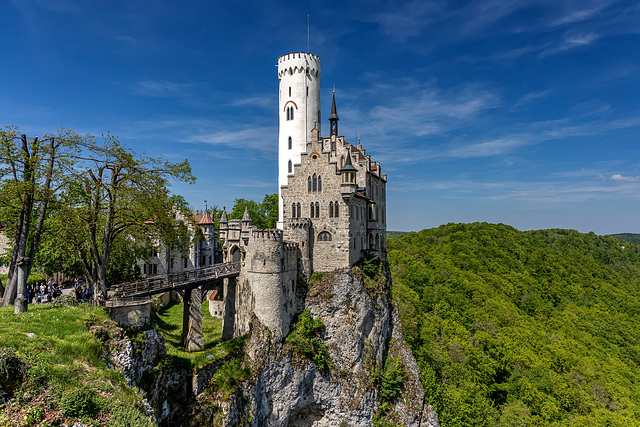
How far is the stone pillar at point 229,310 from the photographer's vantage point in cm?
3691

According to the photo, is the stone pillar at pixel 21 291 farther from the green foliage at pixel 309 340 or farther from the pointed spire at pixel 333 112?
the pointed spire at pixel 333 112

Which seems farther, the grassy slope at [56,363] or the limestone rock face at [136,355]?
the limestone rock face at [136,355]

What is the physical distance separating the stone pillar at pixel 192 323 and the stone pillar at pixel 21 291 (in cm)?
1300

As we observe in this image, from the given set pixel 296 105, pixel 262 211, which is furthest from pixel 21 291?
pixel 262 211

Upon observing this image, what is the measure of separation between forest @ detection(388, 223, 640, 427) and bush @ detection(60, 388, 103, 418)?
133 feet

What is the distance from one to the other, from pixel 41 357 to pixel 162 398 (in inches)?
455

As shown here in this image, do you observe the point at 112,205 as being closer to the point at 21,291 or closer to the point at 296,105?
the point at 21,291

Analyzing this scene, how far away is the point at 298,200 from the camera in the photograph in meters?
39.9

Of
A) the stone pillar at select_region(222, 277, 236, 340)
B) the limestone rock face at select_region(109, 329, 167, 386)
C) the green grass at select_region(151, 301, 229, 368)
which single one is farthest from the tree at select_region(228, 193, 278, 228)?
the limestone rock face at select_region(109, 329, 167, 386)

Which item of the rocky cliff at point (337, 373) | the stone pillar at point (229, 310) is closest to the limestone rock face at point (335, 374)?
the rocky cliff at point (337, 373)

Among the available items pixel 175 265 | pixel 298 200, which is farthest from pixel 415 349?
pixel 175 265

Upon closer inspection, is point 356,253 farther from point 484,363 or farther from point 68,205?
point 484,363

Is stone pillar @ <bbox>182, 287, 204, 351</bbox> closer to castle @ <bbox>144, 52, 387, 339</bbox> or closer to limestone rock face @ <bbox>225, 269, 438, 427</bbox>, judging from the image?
castle @ <bbox>144, 52, 387, 339</bbox>

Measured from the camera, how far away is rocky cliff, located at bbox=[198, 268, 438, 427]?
3303 centimetres
